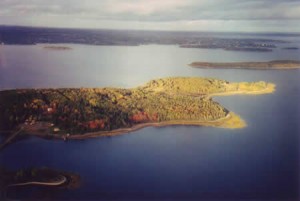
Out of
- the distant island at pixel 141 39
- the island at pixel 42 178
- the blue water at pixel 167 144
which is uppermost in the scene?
the distant island at pixel 141 39

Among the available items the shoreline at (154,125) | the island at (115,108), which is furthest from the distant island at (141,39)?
the shoreline at (154,125)

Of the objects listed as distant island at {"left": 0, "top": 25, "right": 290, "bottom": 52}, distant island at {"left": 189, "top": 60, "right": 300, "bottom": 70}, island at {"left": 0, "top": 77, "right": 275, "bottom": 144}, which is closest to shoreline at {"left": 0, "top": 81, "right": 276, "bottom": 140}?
island at {"left": 0, "top": 77, "right": 275, "bottom": 144}

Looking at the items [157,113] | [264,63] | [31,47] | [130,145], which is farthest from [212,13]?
[31,47]

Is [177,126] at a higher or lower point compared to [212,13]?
lower

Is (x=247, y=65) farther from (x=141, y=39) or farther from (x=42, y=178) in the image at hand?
(x=42, y=178)

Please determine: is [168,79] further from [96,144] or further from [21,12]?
[21,12]

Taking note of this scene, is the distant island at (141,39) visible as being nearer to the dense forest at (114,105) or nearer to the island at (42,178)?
the dense forest at (114,105)
